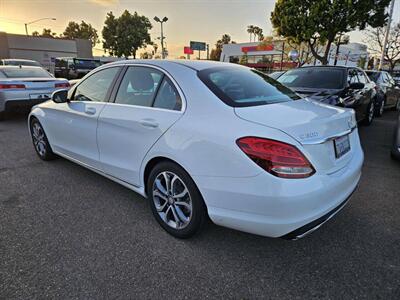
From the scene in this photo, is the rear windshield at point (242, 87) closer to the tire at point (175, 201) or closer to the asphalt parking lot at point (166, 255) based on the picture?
the tire at point (175, 201)

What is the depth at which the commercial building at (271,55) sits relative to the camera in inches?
1630

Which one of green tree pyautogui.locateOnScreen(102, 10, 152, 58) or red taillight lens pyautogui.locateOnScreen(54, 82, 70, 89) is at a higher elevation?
green tree pyautogui.locateOnScreen(102, 10, 152, 58)

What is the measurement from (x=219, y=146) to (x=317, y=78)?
5.16 metres

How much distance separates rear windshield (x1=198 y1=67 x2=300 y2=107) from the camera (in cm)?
245

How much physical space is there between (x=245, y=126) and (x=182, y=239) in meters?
1.23

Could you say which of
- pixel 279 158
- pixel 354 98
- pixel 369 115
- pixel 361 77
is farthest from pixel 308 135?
pixel 369 115

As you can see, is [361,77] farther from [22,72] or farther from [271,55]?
[271,55]

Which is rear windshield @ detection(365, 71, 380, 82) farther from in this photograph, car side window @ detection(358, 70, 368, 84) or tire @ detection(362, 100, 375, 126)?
car side window @ detection(358, 70, 368, 84)

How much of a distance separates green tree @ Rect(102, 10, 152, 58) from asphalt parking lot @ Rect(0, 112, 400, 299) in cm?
5168

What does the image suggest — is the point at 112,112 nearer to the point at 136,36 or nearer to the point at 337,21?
the point at 337,21

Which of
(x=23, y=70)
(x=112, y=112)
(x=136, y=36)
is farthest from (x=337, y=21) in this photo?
(x=136, y=36)

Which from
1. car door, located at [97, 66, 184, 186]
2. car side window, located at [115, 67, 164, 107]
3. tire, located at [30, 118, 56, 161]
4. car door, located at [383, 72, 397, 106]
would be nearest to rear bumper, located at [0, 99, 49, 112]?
tire, located at [30, 118, 56, 161]

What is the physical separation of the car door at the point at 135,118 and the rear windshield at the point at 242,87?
35cm

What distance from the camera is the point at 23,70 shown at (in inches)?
318
